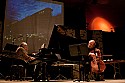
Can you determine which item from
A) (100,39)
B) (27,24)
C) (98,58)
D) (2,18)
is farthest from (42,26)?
(98,58)

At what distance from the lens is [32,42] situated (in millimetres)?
8570

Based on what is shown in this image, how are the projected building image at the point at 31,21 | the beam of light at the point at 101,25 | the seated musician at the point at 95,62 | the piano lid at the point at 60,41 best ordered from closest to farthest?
the seated musician at the point at 95,62 < the piano lid at the point at 60,41 < the projected building image at the point at 31,21 < the beam of light at the point at 101,25

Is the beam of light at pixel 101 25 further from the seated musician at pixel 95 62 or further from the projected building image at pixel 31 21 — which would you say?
the seated musician at pixel 95 62

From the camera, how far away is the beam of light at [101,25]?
10.7 m

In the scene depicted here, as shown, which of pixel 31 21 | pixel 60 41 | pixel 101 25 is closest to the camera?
pixel 60 41

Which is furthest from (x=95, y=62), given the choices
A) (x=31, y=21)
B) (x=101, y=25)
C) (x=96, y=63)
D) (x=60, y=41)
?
(x=101, y=25)

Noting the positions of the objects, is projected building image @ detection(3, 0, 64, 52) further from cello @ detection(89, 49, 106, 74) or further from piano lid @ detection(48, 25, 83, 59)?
cello @ detection(89, 49, 106, 74)

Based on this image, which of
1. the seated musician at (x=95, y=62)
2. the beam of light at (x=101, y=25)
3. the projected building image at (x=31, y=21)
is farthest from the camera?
the beam of light at (x=101, y=25)

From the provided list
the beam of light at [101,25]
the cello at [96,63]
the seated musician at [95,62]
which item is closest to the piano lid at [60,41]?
the seated musician at [95,62]

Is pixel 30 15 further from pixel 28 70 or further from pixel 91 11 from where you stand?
pixel 91 11

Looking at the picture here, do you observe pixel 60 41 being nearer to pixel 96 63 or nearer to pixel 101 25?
pixel 96 63

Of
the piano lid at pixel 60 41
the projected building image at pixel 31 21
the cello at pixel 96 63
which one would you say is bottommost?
the cello at pixel 96 63

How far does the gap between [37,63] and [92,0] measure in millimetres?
5894

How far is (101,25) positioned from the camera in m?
10.9
